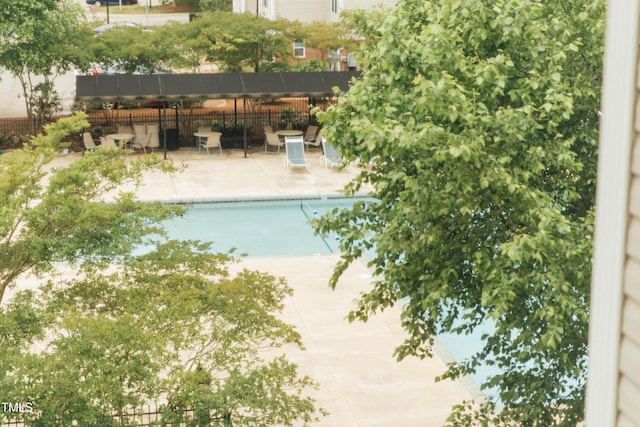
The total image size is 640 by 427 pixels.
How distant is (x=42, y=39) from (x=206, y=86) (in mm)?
5137

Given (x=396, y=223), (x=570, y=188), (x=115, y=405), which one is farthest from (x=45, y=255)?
(x=570, y=188)

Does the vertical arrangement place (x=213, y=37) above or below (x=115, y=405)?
above

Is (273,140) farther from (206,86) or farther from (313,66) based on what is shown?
(313,66)

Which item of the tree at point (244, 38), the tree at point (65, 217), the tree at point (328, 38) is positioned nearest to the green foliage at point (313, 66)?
the tree at point (328, 38)

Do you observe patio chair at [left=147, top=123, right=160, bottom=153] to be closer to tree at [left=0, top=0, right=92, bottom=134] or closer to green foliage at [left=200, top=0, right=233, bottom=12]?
tree at [left=0, top=0, right=92, bottom=134]

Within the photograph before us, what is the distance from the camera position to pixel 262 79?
30547 millimetres

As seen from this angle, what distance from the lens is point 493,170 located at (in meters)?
8.70

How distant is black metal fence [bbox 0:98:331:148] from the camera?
30.9 m

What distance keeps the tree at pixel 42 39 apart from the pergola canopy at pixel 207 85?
122 centimetres

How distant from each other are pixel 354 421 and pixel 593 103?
5.48 meters

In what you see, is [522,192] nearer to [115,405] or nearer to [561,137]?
[561,137]

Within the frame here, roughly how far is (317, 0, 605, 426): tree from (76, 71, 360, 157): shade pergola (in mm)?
19229

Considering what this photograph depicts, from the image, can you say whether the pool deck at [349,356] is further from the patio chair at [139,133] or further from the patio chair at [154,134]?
the patio chair at [154,134]

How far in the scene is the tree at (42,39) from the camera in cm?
2873
